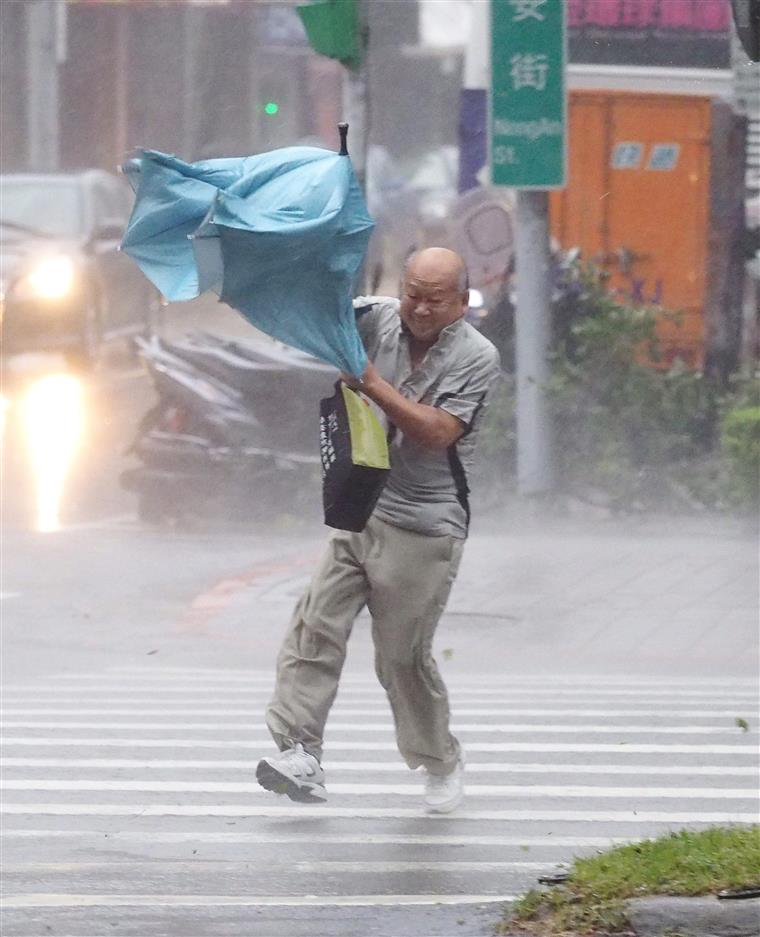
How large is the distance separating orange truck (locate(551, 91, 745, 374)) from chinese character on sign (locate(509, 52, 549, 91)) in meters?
1.49

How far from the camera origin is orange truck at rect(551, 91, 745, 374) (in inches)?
514

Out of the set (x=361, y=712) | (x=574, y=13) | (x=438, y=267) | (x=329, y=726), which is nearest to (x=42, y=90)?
(x=574, y=13)

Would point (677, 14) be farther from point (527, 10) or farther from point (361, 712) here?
point (361, 712)

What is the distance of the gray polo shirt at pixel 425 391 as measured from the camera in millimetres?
5977

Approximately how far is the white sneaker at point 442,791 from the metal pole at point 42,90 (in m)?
6.93

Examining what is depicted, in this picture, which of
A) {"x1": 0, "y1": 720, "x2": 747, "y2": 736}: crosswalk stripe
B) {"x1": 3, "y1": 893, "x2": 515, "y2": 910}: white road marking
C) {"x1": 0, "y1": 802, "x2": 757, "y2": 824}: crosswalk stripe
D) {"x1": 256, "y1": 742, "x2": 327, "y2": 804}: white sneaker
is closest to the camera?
{"x1": 3, "y1": 893, "x2": 515, "y2": 910}: white road marking

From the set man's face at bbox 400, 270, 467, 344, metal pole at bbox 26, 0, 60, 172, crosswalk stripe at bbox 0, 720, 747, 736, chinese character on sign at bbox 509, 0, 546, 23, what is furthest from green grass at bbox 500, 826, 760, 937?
metal pole at bbox 26, 0, 60, 172

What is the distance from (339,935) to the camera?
4879 millimetres

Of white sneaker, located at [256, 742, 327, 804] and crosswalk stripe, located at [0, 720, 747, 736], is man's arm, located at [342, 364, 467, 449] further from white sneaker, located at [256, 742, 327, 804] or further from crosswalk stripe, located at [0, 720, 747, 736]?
crosswalk stripe, located at [0, 720, 747, 736]

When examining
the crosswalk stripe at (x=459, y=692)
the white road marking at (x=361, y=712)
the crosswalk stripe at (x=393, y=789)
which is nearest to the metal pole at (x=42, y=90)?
the crosswalk stripe at (x=459, y=692)

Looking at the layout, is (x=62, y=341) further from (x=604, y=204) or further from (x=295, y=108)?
(x=604, y=204)

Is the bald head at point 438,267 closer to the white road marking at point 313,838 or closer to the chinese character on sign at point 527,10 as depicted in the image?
the white road marking at point 313,838

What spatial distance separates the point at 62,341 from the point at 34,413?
468mm

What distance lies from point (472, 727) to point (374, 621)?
189 cm
